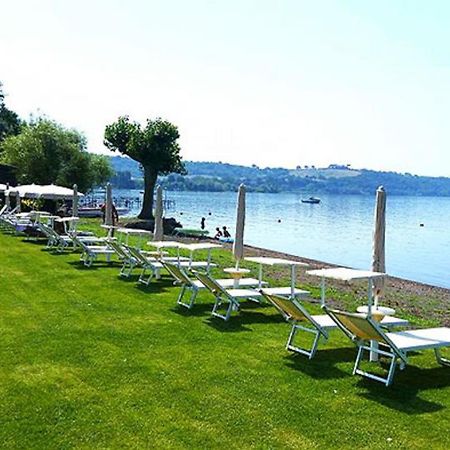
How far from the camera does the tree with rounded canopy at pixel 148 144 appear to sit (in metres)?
38.1

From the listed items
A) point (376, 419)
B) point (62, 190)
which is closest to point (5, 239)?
point (62, 190)

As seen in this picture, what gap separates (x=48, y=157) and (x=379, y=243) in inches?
1365

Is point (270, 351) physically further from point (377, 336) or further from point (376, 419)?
point (376, 419)

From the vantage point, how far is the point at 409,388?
6.71 metres

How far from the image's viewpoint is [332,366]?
7.45 m

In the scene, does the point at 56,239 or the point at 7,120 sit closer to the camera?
the point at 56,239

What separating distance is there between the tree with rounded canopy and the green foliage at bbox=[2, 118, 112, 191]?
12.1 ft

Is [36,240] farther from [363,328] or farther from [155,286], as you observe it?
[363,328]

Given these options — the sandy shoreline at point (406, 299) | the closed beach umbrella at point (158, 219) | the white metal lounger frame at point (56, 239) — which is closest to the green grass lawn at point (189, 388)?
the sandy shoreline at point (406, 299)

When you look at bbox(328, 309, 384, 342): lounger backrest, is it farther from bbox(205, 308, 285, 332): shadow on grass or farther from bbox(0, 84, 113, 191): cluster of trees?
bbox(0, 84, 113, 191): cluster of trees

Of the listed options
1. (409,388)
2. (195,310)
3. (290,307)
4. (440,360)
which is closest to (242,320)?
(195,310)

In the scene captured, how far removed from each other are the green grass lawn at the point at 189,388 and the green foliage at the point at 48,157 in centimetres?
3039

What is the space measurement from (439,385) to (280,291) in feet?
13.7

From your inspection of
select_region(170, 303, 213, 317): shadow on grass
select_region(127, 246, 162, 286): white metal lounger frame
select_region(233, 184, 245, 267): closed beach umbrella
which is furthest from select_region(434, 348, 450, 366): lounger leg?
select_region(127, 246, 162, 286): white metal lounger frame
